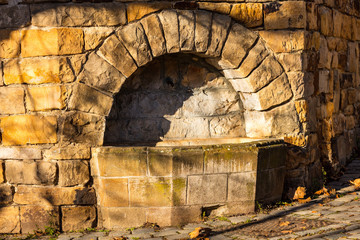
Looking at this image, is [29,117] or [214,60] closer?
[29,117]

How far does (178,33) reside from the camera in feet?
16.0

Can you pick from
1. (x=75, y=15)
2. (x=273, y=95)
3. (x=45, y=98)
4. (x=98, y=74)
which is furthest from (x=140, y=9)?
(x=273, y=95)

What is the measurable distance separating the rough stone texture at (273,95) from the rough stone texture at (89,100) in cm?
165

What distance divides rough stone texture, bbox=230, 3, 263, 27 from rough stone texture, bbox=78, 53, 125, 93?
1468mm

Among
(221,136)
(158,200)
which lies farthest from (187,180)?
(221,136)

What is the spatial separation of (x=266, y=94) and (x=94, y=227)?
7.78ft

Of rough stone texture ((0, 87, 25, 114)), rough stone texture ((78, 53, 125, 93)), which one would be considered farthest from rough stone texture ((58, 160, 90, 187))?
rough stone texture ((78, 53, 125, 93))

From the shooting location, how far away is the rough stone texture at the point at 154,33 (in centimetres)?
481

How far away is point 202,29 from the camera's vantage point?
16.2ft

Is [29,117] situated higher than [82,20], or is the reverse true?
[82,20]

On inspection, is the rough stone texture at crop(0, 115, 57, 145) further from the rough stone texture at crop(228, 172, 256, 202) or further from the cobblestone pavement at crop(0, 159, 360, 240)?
the rough stone texture at crop(228, 172, 256, 202)

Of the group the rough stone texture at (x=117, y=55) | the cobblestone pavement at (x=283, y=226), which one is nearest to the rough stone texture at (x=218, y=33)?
the rough stone texture at (x=117, y=55)

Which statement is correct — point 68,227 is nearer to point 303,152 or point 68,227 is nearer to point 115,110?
point 115,110

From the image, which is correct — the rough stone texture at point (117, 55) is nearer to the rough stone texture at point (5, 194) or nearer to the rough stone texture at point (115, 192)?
the rough stone texture at point (115, 192)
